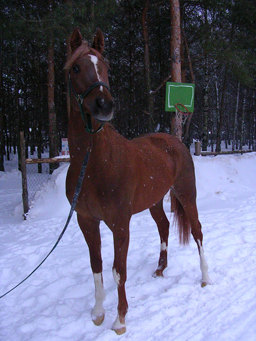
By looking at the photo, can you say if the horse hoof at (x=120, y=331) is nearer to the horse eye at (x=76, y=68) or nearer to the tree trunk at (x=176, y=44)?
the horse eye at (x=76, y=68)

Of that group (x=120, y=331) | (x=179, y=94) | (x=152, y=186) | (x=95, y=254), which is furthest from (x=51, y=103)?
(x=120, y=331)

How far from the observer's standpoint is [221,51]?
10.6m

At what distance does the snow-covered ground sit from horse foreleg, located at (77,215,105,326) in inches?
3.4

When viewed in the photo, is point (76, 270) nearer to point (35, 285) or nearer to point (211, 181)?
point (35, 285)

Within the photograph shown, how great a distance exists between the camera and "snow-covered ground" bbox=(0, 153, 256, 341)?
2338mm

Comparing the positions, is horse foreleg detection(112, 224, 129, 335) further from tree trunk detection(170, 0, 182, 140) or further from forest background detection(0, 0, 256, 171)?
forest background detection(0, 0, 256, 171)

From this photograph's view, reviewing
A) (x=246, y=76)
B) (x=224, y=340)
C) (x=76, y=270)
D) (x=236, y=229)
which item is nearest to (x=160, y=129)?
(x=246, y=76)

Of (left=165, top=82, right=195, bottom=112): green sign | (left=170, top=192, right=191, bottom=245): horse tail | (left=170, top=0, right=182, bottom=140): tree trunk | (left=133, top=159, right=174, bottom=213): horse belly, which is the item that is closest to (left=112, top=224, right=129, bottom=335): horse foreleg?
(left=133, top=159, right=174, bottom=213): horse belly

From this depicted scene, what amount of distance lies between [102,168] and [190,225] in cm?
187

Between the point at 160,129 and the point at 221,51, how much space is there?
28.5 feet

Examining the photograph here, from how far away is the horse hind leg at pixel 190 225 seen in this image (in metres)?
3.14

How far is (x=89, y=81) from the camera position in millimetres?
1874

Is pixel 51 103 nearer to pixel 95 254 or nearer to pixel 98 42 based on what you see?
pixel 98 42

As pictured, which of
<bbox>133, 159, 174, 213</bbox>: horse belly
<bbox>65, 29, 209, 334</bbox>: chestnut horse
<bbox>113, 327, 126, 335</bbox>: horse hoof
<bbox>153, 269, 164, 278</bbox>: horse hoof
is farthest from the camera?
<bbox>153, 269, 164, 278</bbox>: horse hoof
